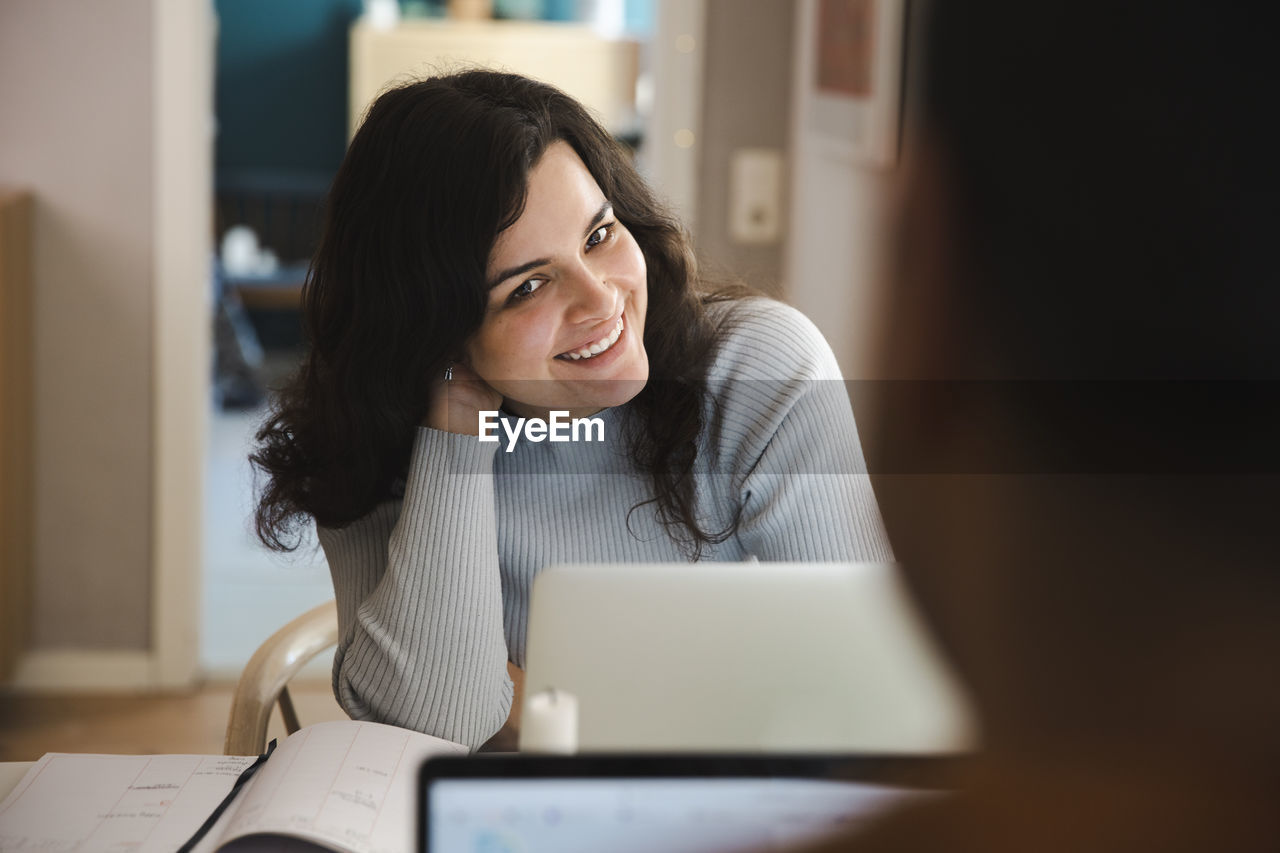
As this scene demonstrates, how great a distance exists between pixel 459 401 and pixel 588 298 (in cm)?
18

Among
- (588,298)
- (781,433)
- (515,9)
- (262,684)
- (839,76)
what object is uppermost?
(515,9)

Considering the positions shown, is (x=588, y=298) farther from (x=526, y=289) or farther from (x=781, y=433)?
(x=781, y=433)

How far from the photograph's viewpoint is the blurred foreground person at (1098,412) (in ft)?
0.24

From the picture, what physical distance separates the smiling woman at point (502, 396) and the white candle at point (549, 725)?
367 millimetres

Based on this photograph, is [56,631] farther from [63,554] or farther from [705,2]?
[705,2]

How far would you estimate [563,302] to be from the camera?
0.80 m

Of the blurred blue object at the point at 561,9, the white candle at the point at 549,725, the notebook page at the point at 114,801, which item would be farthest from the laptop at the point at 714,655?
the blurred blue object at the point at 561,9

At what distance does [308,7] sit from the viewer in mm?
4695

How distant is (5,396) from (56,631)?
0.45 meters

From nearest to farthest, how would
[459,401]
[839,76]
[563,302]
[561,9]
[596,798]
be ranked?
[596,798]
[563,302]
[459,401]
[839,76]
[561,9]

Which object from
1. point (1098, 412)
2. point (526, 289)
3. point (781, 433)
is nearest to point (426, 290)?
point (526, 289)

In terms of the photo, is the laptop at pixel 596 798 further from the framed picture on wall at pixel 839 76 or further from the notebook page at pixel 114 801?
the framed picture on wall at pixel 839 76

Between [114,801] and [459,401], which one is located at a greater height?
[459,401]

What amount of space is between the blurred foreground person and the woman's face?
2.31 feet
